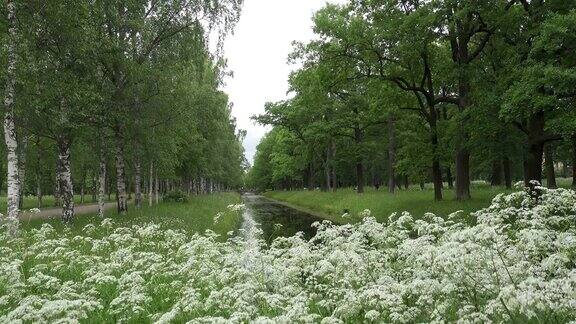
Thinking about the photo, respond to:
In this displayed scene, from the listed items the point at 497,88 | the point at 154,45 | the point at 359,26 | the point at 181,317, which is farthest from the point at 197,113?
the point at 181,317

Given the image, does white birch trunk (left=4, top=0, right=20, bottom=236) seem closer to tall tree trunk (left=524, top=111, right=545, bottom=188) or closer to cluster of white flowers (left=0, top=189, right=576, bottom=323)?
cluster of white flowers (left=0, top=189, right=576, bottom=323)

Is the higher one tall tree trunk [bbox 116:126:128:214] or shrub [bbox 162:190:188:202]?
tall tree trunk [bbox 116:126:128:214]

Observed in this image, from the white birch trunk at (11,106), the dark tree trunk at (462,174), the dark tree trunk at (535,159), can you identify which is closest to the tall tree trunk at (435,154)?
the dark tree trunk at (462,174)

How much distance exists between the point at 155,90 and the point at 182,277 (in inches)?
819

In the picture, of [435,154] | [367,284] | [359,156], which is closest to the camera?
[367,284]

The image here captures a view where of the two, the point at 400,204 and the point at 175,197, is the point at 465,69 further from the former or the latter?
the point at 175,197

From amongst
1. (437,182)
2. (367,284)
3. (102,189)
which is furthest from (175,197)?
(367,284)

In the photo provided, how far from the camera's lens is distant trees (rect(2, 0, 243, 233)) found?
58.5 ft

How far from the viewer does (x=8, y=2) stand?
1730 centimetres

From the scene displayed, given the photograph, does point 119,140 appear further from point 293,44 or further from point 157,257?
point 157,257

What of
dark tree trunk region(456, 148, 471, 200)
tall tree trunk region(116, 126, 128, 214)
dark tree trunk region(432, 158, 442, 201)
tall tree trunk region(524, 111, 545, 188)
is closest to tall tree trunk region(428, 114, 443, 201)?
dark tree trunk region(432, 158, 442, 201)

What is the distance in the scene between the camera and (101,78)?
23.7 metres

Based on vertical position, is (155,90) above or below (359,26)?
below

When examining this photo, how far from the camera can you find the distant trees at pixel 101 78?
58.5ft
